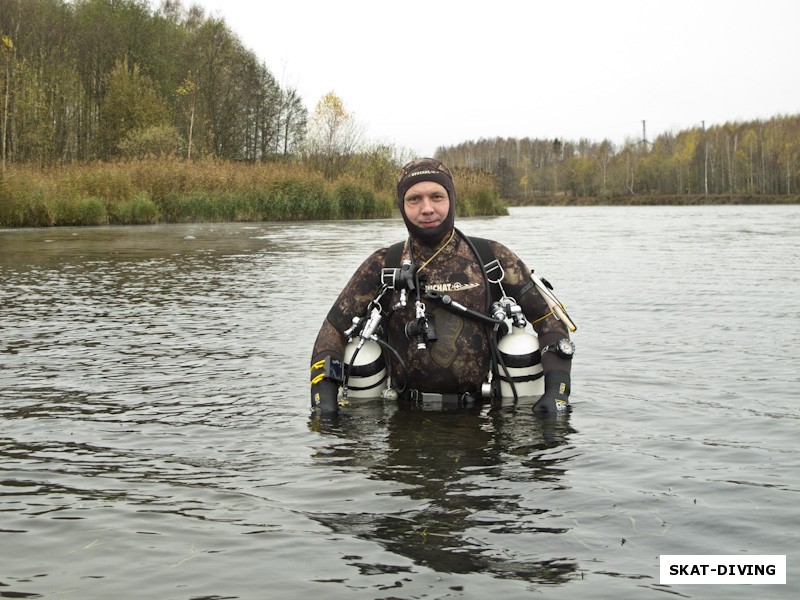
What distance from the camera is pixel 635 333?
9.59 metres

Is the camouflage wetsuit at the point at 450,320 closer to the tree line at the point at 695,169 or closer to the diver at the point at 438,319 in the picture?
the diver at the point at 438,319

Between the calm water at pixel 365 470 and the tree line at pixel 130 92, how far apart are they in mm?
42731

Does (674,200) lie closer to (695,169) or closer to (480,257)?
(695,169)

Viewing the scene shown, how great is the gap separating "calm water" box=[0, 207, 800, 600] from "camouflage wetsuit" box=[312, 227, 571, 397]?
0.99ft

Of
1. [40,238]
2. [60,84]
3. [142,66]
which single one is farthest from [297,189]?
[142,66]

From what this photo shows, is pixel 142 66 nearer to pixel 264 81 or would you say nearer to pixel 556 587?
pixel 264 81

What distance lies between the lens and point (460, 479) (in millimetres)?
4691

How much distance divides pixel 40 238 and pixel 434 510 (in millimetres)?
21518

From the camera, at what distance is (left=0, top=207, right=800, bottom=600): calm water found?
352 centimetres

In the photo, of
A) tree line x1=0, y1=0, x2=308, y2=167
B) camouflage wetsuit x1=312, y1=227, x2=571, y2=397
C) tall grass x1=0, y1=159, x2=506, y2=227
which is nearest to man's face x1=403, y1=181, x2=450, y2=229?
camouflage wetsuit x1=312, y1=227, x2=571, y2=397

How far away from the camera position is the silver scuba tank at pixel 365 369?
Answer: 6.30 metres

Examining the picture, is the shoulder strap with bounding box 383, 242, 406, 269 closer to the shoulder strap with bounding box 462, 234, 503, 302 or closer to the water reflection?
the shoulder strap with bounding box 462, 234, 503, 302

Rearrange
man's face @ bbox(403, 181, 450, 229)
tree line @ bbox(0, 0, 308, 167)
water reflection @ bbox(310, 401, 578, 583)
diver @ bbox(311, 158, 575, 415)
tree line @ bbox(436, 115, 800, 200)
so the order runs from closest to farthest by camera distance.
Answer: water reflection @ bbox(310, 401, 578, 583) → diver @ bbox(311, 158, 575, 415) → man's face @ bbox(403, 181, 450, 229) → tree line @ bbox(0, 0, 308, 167) → tree line @ bbox(436, 115, 800, 200)

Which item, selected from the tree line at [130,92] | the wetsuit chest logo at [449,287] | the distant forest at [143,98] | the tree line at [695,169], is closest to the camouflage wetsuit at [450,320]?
the wetsuit chest logo at [449,287]
